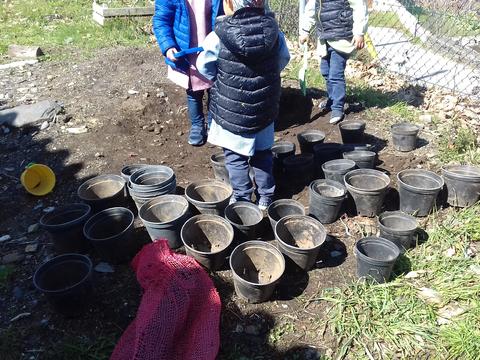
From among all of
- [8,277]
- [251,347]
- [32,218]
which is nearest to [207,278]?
[251,347]

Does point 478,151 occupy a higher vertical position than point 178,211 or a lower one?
higher

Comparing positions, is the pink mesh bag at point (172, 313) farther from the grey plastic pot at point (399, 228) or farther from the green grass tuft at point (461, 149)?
the green grass tuft at point (461, 149)

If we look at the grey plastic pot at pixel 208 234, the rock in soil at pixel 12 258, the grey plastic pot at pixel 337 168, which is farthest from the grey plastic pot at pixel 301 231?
the rock in soil at pixel 12 258

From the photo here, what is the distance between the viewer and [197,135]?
16.5ft

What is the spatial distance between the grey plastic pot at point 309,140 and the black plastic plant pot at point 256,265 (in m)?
1.86

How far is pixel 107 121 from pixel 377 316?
424cm

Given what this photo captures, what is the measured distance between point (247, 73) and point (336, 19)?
100 inches

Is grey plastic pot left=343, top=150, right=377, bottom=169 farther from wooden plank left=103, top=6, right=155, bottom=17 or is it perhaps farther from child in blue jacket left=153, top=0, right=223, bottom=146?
wooden plank left=103, top=6, right=155, bottom=17

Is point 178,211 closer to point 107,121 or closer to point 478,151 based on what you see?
point 107,121

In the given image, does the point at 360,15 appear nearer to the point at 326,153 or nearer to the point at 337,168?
the point at 326,153

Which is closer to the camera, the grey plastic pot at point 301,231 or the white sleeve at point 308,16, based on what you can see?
the grey plastic pot at point 301,231

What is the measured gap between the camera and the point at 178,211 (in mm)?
3596

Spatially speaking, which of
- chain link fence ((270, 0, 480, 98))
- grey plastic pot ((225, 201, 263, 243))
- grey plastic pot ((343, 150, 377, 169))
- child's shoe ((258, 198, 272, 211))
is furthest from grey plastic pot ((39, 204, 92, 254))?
chain link fence ((270, 0, 480, 98))

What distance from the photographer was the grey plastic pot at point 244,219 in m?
3.32
